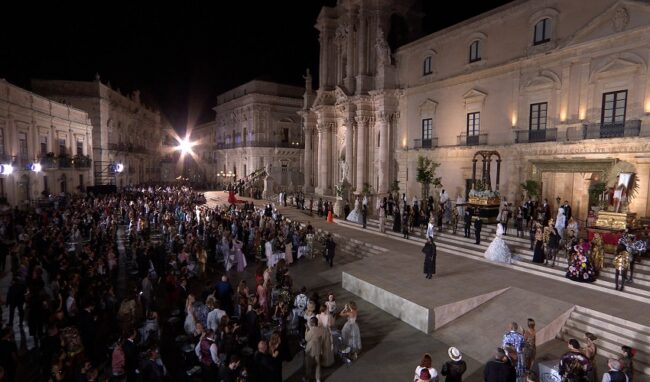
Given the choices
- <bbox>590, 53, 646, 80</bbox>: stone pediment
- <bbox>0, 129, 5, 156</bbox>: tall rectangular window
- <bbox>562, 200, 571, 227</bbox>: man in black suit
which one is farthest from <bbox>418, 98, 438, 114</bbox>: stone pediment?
<bbox>0, 129, 5, 156</bbox>: tall rectangular window

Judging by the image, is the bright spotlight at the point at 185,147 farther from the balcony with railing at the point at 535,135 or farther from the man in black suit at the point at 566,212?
the man in black suit at the point at 566,212

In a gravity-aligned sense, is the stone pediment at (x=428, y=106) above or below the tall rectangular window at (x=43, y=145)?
above

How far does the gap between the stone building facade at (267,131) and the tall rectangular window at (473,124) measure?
2372 cm

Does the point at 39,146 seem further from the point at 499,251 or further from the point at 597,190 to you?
the point at 597,190

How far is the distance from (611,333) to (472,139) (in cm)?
1706

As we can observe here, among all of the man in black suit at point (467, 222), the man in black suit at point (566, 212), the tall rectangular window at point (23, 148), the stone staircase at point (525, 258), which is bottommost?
the stone staircase at point (525, 258)

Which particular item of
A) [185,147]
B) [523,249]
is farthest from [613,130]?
[185,147]

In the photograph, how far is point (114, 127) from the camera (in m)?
44.3

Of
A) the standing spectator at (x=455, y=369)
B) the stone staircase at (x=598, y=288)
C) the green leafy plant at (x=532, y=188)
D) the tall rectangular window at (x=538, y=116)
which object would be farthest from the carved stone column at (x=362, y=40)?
the standing spectator at (x=455, y=369)

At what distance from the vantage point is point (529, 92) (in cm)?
2111

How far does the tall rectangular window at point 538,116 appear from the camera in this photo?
20.6 metres

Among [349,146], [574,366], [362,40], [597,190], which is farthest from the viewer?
[349,146]

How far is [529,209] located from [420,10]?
22.9 metres

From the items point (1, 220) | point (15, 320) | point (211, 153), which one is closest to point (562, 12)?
point (15, 320)
